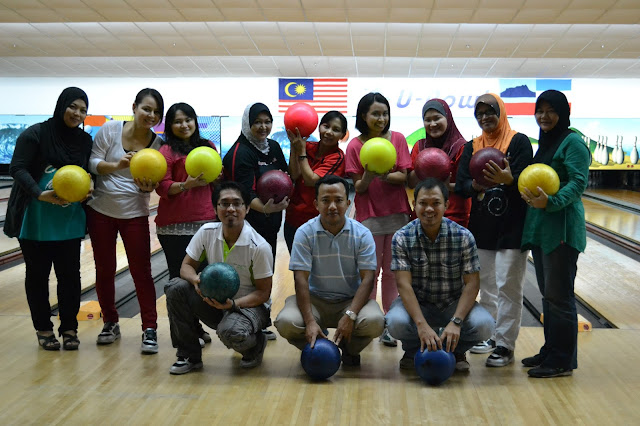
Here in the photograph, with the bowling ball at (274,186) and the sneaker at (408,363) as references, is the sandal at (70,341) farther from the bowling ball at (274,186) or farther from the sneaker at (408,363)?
the sneaker at (408,363)

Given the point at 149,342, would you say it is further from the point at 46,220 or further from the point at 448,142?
the point at 448,142

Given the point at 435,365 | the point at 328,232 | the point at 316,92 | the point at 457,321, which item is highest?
the point at 316,92

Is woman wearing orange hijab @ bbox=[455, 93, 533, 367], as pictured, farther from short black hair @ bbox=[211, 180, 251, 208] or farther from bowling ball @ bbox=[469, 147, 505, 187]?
short black hair @ bbox=[211, 180, 251, 208]

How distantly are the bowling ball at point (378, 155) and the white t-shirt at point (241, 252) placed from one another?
512 millimetres

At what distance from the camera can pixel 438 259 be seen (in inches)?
87.0

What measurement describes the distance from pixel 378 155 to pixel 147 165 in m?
0.88

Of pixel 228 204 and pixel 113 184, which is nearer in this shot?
pixel 228 204

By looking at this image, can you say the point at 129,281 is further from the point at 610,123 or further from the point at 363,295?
the point at 610,123

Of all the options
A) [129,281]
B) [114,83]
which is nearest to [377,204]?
[129,281]

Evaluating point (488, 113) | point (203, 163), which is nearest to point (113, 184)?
point (203, 163)

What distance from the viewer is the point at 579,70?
9.33 metres

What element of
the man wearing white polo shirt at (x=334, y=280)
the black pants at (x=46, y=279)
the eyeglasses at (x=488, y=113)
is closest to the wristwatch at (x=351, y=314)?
the man wearing white polo shirt at (x=334, y=280)

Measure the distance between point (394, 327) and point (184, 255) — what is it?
907 millimetres

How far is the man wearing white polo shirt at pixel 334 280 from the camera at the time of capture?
86.9 inches
